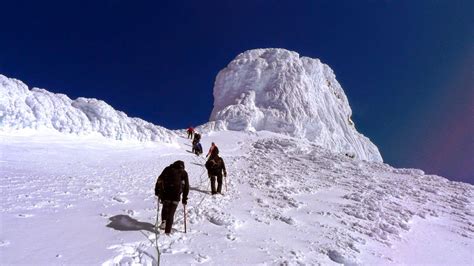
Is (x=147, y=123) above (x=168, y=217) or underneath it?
above

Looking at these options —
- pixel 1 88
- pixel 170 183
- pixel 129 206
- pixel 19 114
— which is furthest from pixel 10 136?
pixel 170 183

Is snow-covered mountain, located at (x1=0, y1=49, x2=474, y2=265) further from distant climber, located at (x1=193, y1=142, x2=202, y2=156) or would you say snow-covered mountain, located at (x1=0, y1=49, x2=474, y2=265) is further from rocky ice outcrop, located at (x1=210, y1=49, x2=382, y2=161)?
rocky ice outcrop, located at (x1=210, y1=49, x2=382, y2=161)

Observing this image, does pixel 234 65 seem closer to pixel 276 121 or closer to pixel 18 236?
pixel 276 121

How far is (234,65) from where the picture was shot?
7231 cm

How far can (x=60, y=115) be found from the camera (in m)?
20.6

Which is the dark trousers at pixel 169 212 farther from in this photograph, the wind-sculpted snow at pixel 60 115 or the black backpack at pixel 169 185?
the wind-sculpted snow at pixel 60 115

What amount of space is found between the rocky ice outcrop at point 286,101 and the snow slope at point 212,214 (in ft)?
118

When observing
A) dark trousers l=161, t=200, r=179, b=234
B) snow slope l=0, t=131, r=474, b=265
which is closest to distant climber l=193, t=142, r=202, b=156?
snow slope l=0, t=131, r=474, b=265

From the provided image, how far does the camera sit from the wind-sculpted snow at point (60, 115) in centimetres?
1791

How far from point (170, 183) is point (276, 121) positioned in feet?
169

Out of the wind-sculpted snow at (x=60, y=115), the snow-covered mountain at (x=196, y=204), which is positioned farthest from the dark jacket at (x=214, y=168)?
the wind-sculpted snow at (x=60, y=115)

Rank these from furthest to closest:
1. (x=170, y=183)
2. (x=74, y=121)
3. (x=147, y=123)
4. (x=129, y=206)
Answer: (x=147, y=123) → (x=74, y=121) → (x=129, y=206) → (x=170, y=183)

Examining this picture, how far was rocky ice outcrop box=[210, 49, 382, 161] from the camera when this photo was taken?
5966 cm

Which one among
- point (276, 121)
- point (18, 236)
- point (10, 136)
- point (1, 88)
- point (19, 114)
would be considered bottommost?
point (18, 236)
